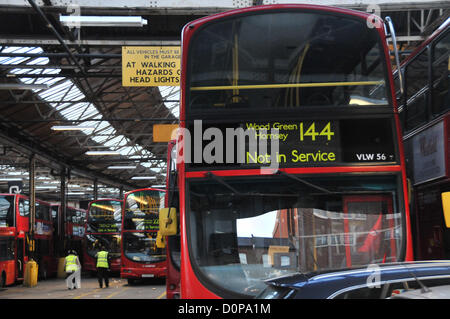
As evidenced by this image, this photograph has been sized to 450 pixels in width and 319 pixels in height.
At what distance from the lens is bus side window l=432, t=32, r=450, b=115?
752 centimetres

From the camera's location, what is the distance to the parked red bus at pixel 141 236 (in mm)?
23094

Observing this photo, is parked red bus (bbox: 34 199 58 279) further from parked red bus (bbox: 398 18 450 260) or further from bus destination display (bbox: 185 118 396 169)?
bus destination display (bbox: 185 118 396 169)

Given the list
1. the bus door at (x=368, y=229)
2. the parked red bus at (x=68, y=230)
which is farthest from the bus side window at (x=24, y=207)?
the bus door at (x=368, y=229)

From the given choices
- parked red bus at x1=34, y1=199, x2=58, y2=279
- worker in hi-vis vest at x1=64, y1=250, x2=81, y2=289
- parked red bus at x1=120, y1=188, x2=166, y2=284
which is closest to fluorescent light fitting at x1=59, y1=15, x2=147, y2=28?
worker in hi-vis vest at x1=64, y1=250, x2=81, y2=289

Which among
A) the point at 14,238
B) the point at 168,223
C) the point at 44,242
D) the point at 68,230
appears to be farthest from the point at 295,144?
the point at 68,230

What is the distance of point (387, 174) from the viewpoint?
20.4 ft

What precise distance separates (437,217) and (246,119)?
3043 mm

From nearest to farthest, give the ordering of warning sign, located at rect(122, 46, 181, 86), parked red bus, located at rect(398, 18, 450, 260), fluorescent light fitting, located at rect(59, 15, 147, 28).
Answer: parked red bus, located at rect(398, 18, 450, 260) < fluorescent light fitting, located at rect(59, 15, 147, 28) < warning sign, located at rect(122, 46, 181, 86)

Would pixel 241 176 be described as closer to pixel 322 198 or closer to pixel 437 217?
pixel 322 198

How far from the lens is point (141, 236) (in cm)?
2353
